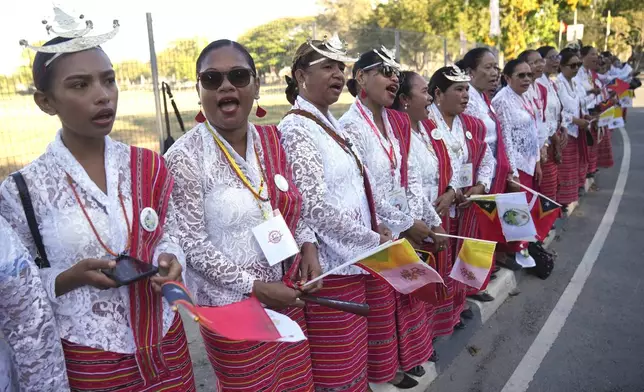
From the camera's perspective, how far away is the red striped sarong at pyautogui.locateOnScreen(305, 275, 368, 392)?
270 centimetres

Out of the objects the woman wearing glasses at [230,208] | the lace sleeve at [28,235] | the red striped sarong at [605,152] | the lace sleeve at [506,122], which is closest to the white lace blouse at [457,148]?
the lace sleeve at [506,122]

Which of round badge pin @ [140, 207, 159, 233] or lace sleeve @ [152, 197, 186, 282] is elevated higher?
round badge pin @ [140, 207, 159, 233]

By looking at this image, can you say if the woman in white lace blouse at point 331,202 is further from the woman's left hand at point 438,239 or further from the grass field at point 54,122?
the grass field at point 54,122

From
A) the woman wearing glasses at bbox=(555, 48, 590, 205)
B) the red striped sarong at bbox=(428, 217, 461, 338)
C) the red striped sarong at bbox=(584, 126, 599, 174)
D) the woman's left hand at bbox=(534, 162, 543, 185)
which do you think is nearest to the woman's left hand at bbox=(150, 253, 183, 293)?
the red striped sarong at bbox=(428, 217, 461, 338)

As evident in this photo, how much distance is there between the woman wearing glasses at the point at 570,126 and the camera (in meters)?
7.05

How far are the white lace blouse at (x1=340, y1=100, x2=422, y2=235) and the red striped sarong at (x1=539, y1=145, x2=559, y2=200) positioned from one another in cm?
377

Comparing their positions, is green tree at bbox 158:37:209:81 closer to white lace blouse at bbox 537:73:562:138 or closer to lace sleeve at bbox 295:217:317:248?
lace sleeve at bbox 295:217:317:248

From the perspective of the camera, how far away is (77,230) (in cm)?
177

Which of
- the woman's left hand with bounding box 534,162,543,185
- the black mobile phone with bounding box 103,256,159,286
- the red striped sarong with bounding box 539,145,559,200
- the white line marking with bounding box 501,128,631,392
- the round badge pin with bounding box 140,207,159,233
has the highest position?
the round badge pin with bounding box 140,207,159,233

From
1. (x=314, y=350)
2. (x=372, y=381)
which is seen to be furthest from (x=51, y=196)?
(x=372, y=381)

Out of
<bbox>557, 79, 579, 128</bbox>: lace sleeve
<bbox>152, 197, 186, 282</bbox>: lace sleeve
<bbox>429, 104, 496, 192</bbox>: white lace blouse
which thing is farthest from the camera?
<bbox>557, 79, 579, 128</bbox>: lace sleeve

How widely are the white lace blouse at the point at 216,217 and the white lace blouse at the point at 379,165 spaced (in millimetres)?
936

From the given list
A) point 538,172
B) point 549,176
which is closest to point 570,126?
point 549,176

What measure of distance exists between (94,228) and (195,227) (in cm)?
42
